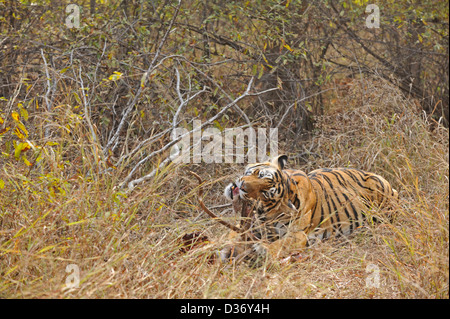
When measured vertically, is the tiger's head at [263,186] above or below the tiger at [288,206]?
above

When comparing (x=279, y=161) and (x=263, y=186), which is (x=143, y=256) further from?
(x=279, y=161)

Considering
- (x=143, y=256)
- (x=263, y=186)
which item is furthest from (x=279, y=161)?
(x=143, y=256)

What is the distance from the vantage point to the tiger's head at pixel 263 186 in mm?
3826

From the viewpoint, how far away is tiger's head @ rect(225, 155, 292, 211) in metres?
3.83

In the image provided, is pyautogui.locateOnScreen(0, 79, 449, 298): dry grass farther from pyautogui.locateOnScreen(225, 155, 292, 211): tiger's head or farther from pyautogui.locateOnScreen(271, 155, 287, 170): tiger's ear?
pyautogui.locateOnScreen(271, 155, 287, 170): tiger's ear

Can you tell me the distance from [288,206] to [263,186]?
278mm

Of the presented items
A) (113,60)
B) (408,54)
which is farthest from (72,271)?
(408,54)

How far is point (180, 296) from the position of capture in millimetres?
3006

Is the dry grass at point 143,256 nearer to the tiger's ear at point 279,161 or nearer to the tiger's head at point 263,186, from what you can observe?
the tiger's head at point 263,186

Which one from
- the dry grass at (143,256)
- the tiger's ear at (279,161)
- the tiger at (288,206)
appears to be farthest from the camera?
the tiger's ear at (279,161)

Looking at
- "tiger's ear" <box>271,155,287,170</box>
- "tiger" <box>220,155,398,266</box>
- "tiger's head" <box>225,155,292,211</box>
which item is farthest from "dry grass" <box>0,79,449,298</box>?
"tiger's ear" <box>271,155,287,170</box>

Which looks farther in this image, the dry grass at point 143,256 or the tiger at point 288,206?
the tiger at point 288,206

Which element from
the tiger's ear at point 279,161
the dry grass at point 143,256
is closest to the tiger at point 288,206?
the tiger's ear at point 279,161

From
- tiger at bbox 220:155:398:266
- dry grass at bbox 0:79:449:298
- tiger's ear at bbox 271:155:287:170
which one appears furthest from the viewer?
tiger's ear at bbox 271:155:287:170
